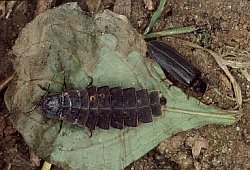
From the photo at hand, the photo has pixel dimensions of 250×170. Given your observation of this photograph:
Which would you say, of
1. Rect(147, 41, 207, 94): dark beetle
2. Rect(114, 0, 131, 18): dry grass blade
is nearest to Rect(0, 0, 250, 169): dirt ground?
Rect(114, 0, 131, 18): dry grass blade

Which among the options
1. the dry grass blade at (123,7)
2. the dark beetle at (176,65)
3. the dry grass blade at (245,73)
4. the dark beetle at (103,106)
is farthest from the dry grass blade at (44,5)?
the dry grass blade at (245,73)

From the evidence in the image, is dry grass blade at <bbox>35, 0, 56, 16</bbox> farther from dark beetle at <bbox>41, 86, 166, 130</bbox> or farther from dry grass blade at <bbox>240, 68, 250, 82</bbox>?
dry grass blade at <bbox>240, 68, 250, 82</bbox>

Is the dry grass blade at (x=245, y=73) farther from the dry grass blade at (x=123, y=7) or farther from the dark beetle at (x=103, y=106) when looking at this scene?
the dry grass blade at (x=123, y=7)

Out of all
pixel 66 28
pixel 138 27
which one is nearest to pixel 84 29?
pixel 66 28

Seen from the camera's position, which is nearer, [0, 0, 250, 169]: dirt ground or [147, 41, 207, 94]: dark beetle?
[147, 41, 207, 94]: dark beetle

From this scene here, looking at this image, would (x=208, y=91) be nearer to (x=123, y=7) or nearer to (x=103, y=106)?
(x=103, y=106)

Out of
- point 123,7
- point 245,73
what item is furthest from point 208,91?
point 123,7
